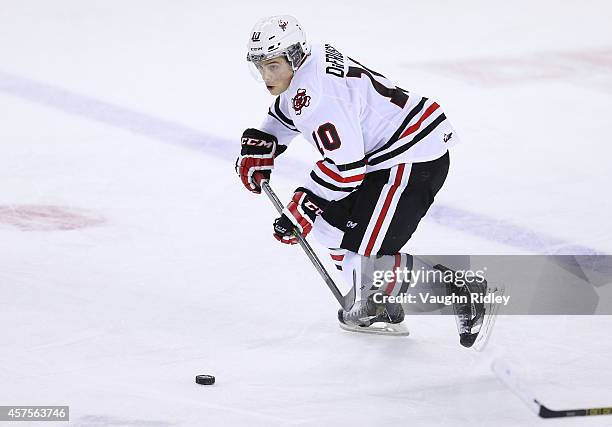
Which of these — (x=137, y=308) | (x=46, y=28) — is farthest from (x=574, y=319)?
(x=46, y=28)

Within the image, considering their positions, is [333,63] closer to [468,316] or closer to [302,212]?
[302,212]

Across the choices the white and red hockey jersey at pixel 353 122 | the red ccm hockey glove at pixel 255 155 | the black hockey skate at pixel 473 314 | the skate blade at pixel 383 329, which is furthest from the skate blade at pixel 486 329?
the red ccm hockey glove at pixel 255 155

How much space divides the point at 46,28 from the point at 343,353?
3.85 metres

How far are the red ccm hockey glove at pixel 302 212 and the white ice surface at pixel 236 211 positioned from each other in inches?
13.4

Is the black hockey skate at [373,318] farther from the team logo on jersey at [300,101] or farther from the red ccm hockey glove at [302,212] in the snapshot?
the team logo on jersey at [300,101]

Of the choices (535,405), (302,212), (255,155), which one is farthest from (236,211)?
(535,405)

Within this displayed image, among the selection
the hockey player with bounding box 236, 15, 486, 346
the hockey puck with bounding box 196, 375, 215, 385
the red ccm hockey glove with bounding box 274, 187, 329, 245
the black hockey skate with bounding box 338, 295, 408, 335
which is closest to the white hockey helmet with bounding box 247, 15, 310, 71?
the hockey player with bounding box 236, 15, 486, 346

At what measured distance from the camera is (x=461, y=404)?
3.08 metres

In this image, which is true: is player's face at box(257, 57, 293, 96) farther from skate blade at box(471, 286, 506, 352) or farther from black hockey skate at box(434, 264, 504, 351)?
skate blade at box(471, 286, 506, 352)

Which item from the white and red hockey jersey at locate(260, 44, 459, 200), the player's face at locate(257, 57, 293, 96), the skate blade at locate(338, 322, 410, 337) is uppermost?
the player's face at locate(257, 57, 293, 96)

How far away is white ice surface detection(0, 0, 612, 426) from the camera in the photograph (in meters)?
3.13

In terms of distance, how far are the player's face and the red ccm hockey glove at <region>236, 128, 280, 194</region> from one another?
0.32m

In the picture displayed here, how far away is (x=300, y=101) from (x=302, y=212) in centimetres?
30

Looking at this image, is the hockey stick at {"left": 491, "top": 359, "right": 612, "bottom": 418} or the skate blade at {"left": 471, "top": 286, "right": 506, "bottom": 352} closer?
the hockey stick at {"left": 491, "top": 359, "right": 612, "bottom": 418}
